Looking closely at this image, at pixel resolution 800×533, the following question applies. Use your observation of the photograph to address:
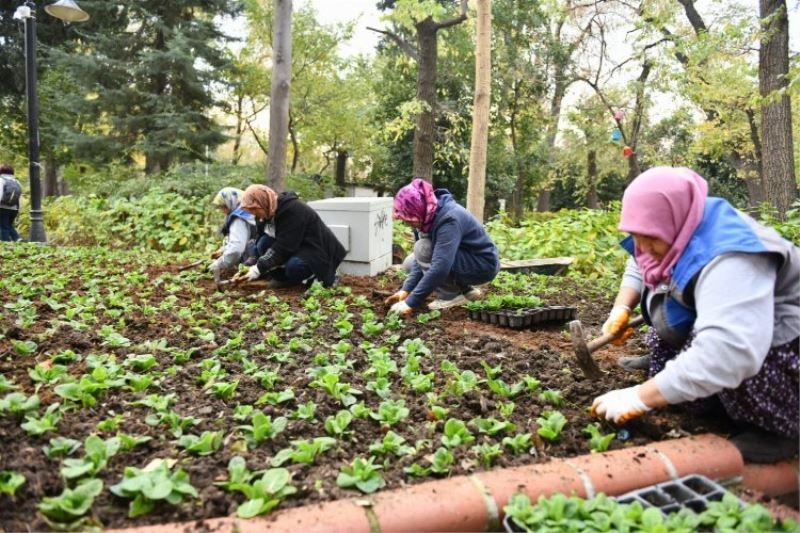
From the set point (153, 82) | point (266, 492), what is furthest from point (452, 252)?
point (153, 82)

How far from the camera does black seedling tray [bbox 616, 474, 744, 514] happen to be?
1.81 meters

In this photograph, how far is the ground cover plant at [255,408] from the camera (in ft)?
5.89

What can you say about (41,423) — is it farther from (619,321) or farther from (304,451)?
(619,321)

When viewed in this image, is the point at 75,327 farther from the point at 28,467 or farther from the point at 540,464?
the point at 540,464

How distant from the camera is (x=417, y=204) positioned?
13.8 feet

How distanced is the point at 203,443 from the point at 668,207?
71.2 inches

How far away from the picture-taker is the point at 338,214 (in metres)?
6.30

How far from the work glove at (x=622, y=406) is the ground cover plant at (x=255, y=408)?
8 centimetres

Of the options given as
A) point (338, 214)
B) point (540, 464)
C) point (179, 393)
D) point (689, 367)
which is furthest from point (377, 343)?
point (338, 214)

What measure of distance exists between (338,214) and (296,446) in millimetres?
4340

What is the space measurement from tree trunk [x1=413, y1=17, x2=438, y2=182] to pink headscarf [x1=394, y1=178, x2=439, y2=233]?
6.29 meters

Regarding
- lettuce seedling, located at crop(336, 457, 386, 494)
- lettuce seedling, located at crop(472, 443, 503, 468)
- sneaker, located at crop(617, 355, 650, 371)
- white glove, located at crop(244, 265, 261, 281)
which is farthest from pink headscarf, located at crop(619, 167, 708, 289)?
white glove, located at crop(244, 265, 261, 281)

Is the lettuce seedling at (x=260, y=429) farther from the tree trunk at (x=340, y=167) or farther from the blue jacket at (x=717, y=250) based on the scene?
the tree trunk at (x=340, y=167)

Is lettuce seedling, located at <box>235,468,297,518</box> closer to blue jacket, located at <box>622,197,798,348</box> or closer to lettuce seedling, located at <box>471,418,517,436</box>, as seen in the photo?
lettuce seedling, located at <box>471,418,517,436</box>
